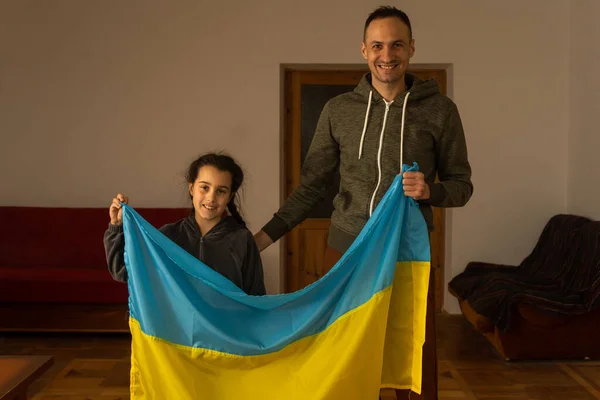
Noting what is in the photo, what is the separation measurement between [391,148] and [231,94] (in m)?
2.86

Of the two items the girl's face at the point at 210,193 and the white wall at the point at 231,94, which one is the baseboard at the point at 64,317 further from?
the girl's face at the point at 210,193

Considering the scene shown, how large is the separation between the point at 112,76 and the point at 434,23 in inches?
94.2

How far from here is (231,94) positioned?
4.50m

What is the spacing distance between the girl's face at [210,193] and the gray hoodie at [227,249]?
1.4 inches

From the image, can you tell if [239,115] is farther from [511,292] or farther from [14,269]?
[511,292]

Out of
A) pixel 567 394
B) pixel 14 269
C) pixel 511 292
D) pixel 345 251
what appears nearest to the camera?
pixel 345 251

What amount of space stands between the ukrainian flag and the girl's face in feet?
0.62

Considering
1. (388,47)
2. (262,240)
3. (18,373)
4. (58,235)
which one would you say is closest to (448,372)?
(262,240)

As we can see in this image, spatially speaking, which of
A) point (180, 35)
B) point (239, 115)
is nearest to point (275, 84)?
point (239, 115)

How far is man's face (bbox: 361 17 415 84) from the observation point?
1745mm

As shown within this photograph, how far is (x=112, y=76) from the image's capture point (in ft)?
14.8

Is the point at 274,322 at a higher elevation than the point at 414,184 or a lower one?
lower

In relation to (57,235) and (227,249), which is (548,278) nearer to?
(227,249)

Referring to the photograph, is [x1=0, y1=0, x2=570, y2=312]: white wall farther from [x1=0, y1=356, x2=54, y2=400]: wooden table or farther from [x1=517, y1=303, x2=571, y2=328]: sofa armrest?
[x1=0, y1=356, x2=54, y2=400]: wooden table
